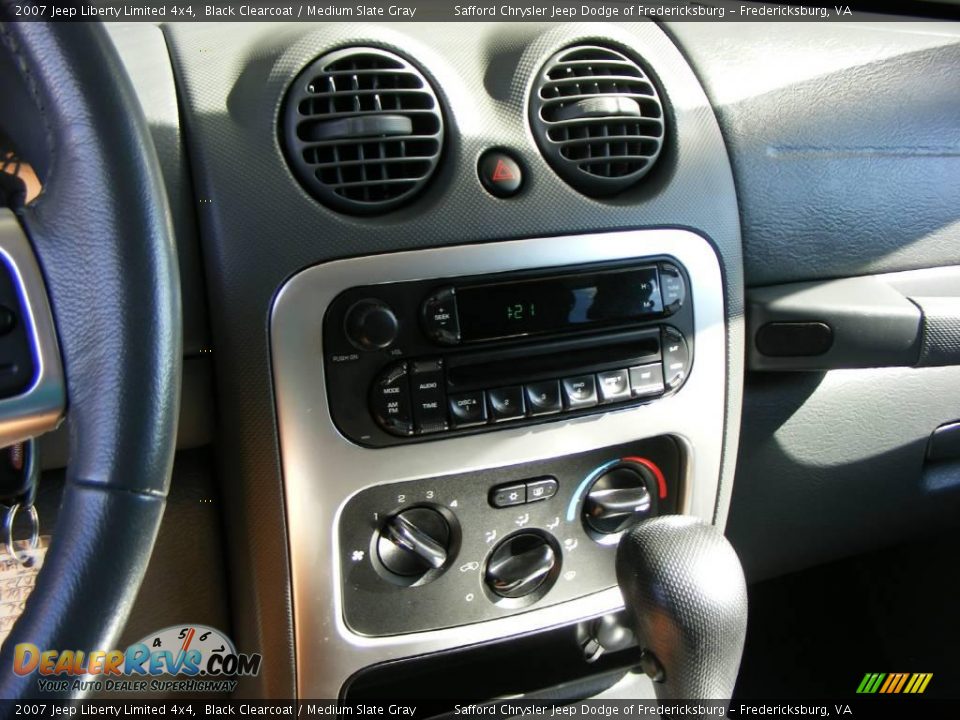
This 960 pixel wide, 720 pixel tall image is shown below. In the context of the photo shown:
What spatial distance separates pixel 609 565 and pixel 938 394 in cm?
63

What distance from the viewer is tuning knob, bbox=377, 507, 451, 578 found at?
99cm

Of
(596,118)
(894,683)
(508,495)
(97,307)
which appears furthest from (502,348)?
(894,683)

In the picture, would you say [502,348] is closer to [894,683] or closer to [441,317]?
[441,317]

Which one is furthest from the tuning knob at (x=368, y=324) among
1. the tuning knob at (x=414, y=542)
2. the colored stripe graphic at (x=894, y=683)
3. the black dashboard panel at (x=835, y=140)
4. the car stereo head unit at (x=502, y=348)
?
the colored stripe graphic at (x=894, y=683)

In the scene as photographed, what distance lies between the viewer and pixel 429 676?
1.16m

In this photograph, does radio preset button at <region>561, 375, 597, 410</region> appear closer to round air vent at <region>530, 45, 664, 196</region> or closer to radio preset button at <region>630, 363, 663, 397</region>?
radio preset button at <region>630, 363, 663, 397</region>

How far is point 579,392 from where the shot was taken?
101 centimetres

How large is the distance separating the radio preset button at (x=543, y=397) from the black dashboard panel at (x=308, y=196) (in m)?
0.17

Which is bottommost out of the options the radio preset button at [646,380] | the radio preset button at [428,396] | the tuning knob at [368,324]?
the radio preset button at [646,380]

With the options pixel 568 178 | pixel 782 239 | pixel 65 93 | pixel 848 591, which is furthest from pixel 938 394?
pixel 65 93

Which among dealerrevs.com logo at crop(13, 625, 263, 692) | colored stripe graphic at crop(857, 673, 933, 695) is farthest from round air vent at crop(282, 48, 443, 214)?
colored stripe graphic at crop(857, 673, 933, 695)

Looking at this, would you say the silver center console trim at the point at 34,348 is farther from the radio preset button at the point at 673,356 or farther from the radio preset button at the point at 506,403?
the radio preset button at the point at 673,356

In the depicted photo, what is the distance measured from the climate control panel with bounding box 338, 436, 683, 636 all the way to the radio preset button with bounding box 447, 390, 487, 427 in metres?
0.07

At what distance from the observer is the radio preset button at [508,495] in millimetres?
1026
